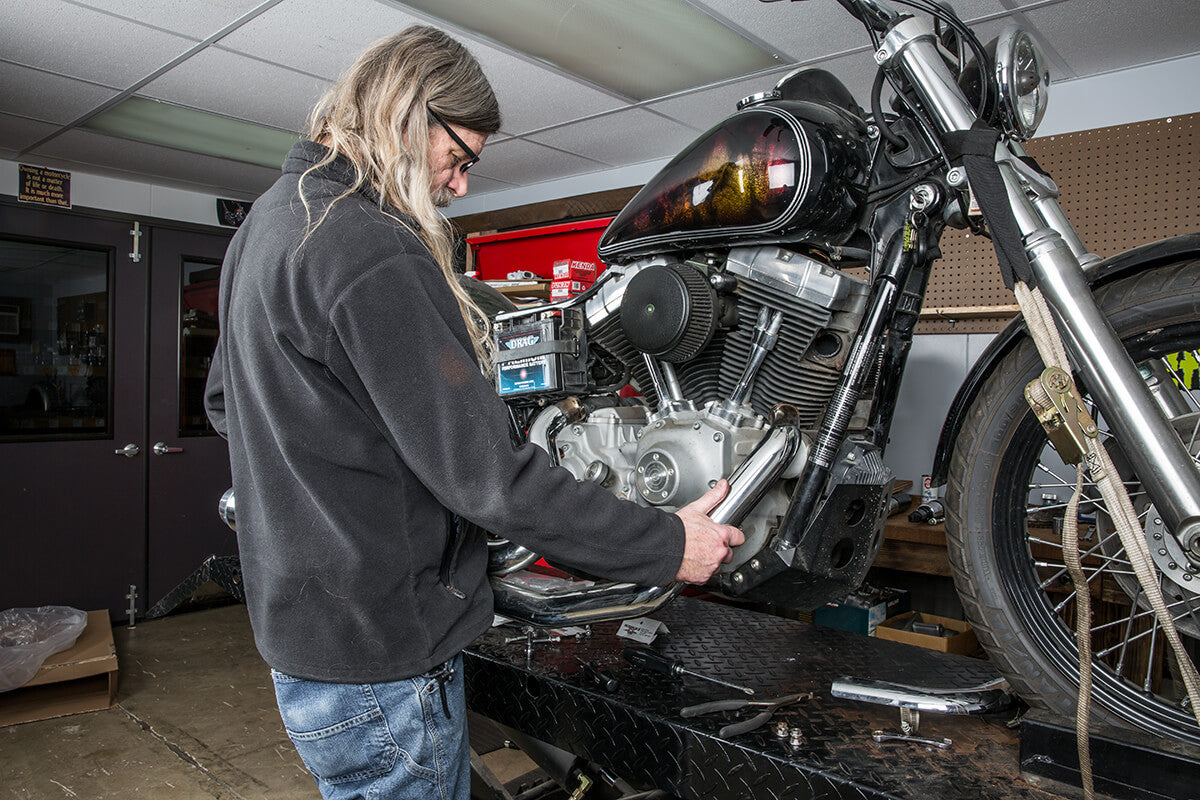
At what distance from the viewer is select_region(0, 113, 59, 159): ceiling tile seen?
3648 millimetres

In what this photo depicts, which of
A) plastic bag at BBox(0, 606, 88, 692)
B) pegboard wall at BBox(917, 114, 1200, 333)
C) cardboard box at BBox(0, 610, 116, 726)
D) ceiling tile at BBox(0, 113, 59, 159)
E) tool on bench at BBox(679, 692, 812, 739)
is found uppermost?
ceiling tile at BBox(0, 113, 59, 159)

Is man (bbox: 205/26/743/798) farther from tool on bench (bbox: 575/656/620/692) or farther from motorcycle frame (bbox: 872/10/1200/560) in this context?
motorcycle frame (bbox: 872/10/1200/560)

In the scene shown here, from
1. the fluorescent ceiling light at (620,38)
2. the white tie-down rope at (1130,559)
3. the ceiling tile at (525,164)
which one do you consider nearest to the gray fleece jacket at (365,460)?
the white tie-down rope at (1130,559)

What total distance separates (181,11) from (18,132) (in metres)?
1.85

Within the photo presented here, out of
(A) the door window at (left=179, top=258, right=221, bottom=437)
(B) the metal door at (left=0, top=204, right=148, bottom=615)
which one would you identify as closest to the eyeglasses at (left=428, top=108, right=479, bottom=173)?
(B) the metal door at (left=0, top=204, right=148, bottom=615)

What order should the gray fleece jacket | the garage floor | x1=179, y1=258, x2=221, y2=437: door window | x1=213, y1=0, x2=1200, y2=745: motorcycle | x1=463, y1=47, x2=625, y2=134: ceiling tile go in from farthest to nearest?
x1=179, y1=258, x2=221, y2=437: door window
x1=463, y1=47, x2=625, y2=134: ceiling tile
the garage floor
x1=213, y1=0, x2=1200, y2=745: motorcycle
the gray fleece jacket

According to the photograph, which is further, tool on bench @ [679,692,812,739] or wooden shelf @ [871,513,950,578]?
wooden shelf @ [871,513,950,578]

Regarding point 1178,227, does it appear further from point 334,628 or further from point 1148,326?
point 334,628

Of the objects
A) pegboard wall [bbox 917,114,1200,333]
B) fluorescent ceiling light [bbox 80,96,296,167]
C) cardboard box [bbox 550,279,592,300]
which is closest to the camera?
pegboard wall [bbox 917,114,1200,333]

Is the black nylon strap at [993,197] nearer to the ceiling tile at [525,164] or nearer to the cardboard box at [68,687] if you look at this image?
the ceiling tile at [525,164]

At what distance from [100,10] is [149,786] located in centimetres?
247

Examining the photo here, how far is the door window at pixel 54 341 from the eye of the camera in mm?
4262

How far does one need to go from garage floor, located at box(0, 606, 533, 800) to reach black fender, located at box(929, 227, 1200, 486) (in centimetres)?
147

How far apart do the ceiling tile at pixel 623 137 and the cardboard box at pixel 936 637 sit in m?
2.29
